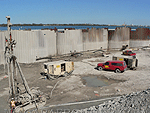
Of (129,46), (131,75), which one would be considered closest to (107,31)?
(129,46)

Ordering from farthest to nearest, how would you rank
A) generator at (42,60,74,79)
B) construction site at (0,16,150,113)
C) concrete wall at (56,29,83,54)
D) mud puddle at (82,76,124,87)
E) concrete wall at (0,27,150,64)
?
concrete wall at (56,29,83,54) → concrete wall at (0,27,150,64) → generator at (42,60,74,79) → mud puddle at (82,76,124,87) → construction site at (0,16,150,113)

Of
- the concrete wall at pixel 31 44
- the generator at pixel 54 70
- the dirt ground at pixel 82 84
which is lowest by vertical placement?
the dirt ground at pixel 82 84

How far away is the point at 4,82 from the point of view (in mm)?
18703

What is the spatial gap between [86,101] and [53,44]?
61.9 ft

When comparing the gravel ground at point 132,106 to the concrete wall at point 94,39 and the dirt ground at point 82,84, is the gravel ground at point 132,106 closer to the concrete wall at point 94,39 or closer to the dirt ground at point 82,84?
the dirt ground at point 82,84

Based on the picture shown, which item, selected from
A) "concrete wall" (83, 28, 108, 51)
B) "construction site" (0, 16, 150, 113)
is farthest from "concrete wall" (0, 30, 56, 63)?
"concrete wall" (83, 28, 108, 51)

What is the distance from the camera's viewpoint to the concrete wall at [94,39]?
36.7 metres

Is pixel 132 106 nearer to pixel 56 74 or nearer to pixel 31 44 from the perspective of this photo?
pixel 56 74

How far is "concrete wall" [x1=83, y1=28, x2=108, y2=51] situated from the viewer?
120 feet

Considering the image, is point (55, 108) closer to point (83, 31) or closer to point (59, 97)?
point (59, 97)

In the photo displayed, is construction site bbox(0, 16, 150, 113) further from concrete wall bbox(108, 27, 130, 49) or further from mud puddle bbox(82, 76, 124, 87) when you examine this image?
concrete wall bbox(108, 27, 130, 49)

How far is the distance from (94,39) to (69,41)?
768 centimetres

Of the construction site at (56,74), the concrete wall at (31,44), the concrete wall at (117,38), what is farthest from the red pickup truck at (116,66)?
the concrete wall at (117,38)

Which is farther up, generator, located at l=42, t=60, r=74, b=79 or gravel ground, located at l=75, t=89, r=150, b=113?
generator, located at l=42, t=60, r=74, b=79
